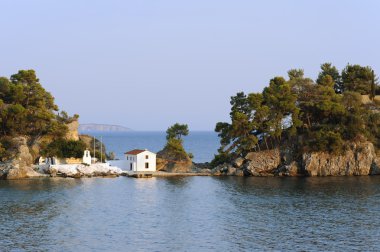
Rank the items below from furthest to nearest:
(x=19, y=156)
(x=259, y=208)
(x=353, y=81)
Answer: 1. (x=353, y=81)
2. (x=19, y=156)
3. (x=259, y=208)

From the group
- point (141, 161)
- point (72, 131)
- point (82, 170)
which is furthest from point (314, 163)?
point (72, 131)

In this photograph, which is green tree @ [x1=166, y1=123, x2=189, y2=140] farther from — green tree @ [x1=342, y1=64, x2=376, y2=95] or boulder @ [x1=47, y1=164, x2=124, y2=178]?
green tree @ [x1=342, y1=64, x2=376, y2=95]

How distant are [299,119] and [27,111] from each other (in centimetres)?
6151

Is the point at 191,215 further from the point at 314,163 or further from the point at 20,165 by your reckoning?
the point at 20,165

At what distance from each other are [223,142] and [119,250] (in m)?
72.1

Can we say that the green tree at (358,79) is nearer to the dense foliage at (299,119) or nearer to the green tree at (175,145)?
the dense foliage at (299,119)

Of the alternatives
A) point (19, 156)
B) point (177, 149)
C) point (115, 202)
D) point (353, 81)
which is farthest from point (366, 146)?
point (19, 156)

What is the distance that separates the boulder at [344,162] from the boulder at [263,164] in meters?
6.33

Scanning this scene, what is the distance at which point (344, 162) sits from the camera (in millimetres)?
115875

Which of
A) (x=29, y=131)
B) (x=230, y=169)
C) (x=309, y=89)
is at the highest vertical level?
(x=309, y=89)

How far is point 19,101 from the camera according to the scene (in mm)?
125938

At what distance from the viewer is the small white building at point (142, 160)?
124 meters

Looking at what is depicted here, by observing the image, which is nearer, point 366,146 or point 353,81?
point 366,146

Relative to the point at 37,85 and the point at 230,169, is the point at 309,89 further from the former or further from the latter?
the point at 37,85
